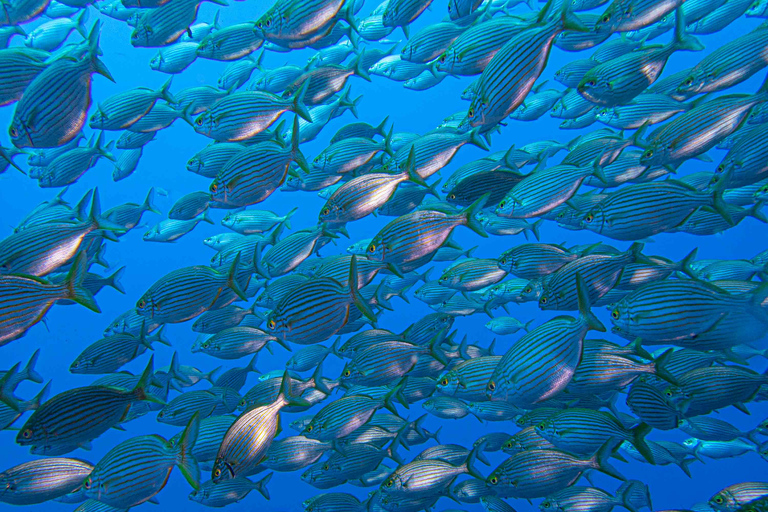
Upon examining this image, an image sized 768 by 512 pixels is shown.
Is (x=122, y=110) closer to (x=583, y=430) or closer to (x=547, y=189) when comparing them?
(x=547, y=189)

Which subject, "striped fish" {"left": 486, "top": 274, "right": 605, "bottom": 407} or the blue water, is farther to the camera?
the blue water

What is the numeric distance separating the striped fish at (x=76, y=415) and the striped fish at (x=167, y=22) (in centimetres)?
322

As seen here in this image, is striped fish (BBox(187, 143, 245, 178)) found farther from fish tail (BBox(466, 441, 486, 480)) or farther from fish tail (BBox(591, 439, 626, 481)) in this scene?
fish tail (BBox(591, 439, 626, 481))

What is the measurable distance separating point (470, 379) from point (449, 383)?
0.24 m

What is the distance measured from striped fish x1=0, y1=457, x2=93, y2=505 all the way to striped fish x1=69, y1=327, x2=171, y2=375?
3.24ft

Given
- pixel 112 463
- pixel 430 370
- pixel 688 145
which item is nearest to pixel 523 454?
pixel 430 370

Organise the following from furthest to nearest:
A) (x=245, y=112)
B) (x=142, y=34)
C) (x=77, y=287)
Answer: (x=142, y=34)
(x=245, y=112)
(x=77, y=287)

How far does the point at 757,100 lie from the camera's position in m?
3.41

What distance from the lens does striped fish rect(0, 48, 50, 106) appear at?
317cm

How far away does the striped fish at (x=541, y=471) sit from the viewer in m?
3.42

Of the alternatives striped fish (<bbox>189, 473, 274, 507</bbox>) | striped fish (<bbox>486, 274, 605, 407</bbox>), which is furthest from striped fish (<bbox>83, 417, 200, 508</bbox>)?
striped fish (<bbox>486, 274, 605, 407</bbox>)

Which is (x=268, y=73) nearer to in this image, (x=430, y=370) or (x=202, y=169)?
(x=202, y=169)

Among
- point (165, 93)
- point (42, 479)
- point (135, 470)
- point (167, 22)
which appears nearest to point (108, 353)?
point (42, 479)

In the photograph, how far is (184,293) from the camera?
149 inches
